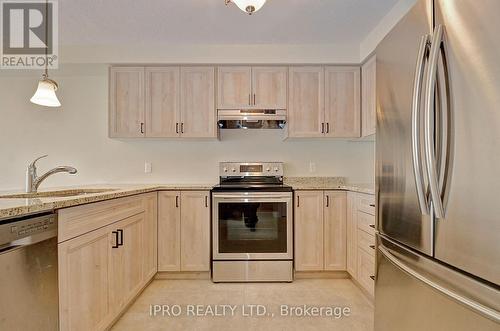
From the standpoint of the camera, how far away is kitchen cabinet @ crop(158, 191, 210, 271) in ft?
9.11

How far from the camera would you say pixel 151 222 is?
2.64 m

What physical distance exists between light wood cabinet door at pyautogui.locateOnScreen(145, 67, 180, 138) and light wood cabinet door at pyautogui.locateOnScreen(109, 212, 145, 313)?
3.34 ft

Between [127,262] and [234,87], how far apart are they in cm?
196

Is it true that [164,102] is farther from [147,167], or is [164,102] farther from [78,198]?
[78,198]

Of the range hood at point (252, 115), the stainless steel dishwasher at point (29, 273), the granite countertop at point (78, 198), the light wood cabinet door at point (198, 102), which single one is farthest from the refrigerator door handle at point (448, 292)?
the light wood cabinet door at point (198, 102)

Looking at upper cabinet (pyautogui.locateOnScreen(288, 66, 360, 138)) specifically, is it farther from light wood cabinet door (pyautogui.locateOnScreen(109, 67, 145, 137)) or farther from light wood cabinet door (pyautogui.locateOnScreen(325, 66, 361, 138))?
light wood cabinet door (pyautogui.locateOnScreen(109, 67, 145, 137))

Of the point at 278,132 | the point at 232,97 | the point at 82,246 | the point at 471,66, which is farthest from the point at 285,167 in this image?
the point at 471,66

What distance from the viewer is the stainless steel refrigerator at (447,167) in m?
0.77

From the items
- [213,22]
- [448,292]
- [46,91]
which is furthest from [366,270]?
[46,91]

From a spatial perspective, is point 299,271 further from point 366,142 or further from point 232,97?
point 232,97

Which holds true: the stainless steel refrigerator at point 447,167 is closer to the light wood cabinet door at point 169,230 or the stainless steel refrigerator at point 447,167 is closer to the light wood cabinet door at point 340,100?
the light wood cabinet door at point 340,100

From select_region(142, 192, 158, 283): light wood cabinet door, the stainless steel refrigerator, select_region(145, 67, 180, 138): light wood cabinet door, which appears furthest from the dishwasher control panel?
select_region(145, 67, 180, 138): light wood cabinet door

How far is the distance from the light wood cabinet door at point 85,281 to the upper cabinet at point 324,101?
2.08 metres

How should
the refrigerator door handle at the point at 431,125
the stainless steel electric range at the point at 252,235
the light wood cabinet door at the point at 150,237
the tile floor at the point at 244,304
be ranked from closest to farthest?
the refrigerator door handle at the point at 431,125
the tile floor at the point at 244,304
the light wood cabinet door at the point at 150,237
the stainless steel electric range at the point at 252,235
